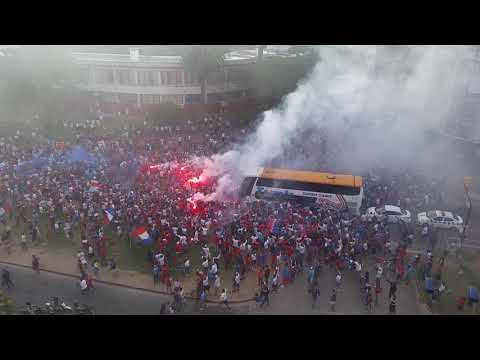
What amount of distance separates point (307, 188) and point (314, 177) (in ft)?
2.31

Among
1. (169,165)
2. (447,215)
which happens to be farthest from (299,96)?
(447,215)

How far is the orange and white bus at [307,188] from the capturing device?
58.9 feet

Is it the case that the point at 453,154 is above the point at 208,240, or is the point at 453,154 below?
above

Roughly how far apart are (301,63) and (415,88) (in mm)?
7858

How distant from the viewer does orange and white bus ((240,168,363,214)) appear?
706 inches

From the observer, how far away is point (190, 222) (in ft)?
54.5

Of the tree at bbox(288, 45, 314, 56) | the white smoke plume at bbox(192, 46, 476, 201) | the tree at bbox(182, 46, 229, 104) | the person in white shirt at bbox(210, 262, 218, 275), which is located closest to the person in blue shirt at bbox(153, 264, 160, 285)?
the person in white shirt at bbox(210, 262, 218, 275)

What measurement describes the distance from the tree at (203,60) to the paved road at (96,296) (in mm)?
18764

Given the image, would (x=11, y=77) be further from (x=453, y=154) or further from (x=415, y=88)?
(x=453, y=154)

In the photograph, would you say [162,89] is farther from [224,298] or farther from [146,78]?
[224,298]

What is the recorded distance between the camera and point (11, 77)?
3012 centimetres

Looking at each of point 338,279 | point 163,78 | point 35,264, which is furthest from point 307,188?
Result: point 163,78

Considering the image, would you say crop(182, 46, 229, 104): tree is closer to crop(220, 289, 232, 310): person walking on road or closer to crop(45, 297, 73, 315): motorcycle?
crop(220, 289, 232, 310): person walking on road

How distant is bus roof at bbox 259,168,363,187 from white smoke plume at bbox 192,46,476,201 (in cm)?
333
